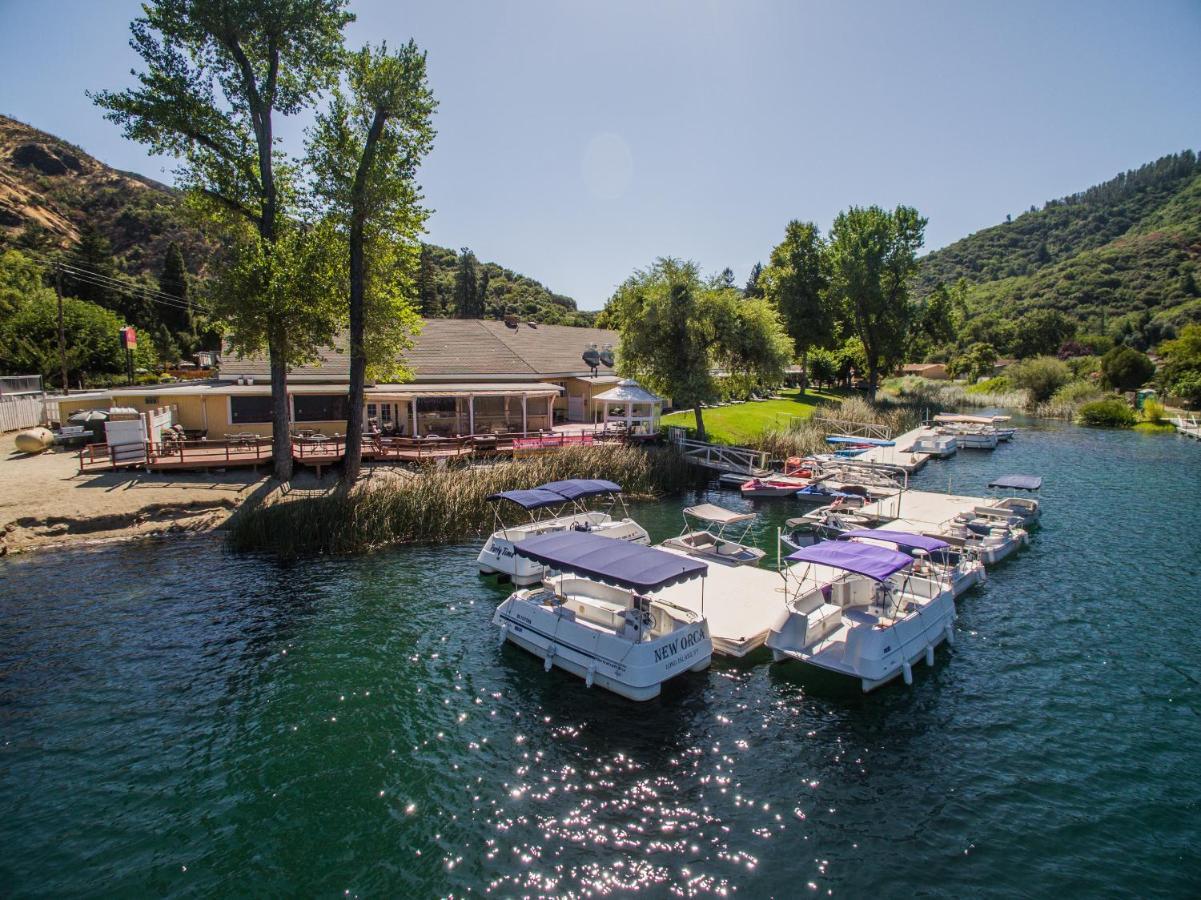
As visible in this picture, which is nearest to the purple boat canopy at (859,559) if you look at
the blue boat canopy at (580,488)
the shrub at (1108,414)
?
the blue boat canopy at (580,488)

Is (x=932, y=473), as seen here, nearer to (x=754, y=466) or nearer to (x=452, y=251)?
(x=754, y=466)

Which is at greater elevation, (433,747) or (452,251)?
(452,251)

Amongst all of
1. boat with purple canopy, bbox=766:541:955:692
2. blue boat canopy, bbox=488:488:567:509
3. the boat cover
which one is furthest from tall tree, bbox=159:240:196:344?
boat with purple canopy, bbox=766:541:955:692

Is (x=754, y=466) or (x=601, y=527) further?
(x=754, y=466)

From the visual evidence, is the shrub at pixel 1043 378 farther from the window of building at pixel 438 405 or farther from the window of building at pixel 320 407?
the window of building at pixel 320 407

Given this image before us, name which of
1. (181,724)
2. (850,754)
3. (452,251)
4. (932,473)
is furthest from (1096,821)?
(452,251)

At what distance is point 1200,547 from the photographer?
81.7ft

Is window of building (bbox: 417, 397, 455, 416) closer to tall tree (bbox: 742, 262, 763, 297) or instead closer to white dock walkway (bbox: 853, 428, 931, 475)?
A: white dock walkway (bbox: 853, 428, 931, 475)

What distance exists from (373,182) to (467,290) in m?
81.3

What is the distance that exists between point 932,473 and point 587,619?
113 ft

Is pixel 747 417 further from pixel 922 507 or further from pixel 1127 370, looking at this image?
pixel 1127 370

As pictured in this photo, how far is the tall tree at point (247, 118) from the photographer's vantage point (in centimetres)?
2530

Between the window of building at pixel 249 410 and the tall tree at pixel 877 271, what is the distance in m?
57.9

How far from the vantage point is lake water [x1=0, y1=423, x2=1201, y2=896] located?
959cm
